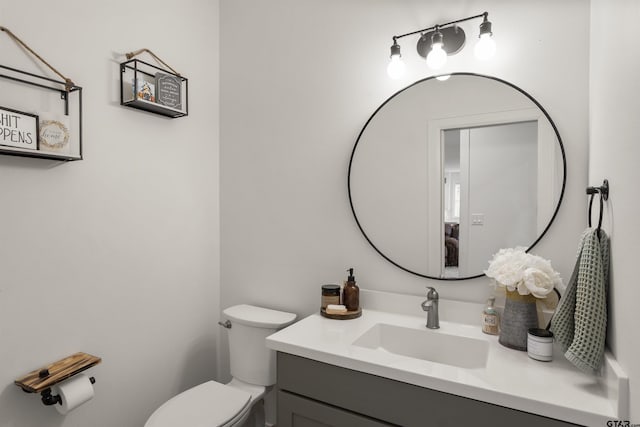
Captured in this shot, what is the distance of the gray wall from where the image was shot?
4.36ft

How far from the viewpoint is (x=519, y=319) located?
1258mm

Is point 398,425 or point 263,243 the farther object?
point 263,243

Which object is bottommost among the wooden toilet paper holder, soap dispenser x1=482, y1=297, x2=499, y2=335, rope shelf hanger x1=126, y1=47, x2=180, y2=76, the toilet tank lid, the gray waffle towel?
the wooden toilet paper holder

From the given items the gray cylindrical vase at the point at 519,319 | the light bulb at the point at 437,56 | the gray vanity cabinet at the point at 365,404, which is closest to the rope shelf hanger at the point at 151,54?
the light bulb at the point at 437,56

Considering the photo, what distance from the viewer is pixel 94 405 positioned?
155cm

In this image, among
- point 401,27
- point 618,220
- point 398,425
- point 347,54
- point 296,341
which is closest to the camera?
point 618,220

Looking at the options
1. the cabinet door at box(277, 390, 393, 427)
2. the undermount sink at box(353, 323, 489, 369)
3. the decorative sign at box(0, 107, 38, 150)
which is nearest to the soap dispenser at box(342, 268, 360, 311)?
the undermount sink at box(353, 323, 489, 369)

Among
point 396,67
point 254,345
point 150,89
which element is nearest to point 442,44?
point 396,67

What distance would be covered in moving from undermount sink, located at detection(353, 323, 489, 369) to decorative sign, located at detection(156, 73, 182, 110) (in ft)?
4.59

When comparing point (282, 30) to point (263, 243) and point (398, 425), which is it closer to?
point (263, 243)

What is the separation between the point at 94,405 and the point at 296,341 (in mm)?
968

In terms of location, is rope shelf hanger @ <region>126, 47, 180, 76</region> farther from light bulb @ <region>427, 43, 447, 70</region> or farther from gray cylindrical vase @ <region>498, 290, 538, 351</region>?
gray cylindrical vase @ <region>498, 290, 538, 351</region>

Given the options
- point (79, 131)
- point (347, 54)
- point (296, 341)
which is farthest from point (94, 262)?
point (347, 54)

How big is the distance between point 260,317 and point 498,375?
1.13m
